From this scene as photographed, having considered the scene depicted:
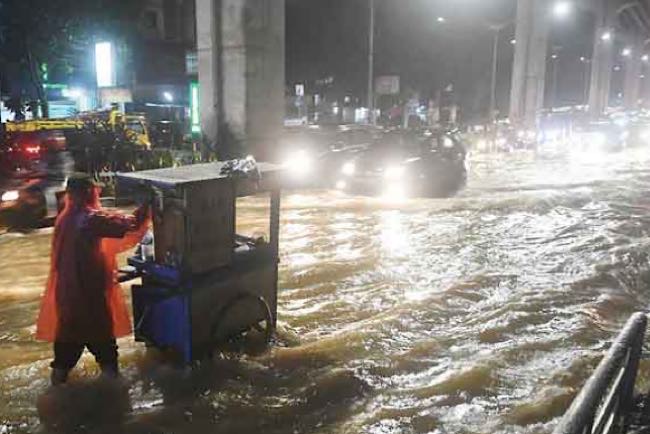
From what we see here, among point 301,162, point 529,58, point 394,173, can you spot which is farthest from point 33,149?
point 529,58

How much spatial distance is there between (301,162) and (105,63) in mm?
14544

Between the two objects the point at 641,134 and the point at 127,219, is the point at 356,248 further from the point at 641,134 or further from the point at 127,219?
the point at 641,134

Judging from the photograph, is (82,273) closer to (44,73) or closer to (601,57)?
(44,73)

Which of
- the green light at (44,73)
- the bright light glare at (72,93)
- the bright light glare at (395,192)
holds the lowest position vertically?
the bright light glare at (395,192)

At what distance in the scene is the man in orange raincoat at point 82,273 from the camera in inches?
183

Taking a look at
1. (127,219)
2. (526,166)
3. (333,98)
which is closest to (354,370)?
(127,219)

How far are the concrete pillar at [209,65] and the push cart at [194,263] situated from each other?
14.0 metres

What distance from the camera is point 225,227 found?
17.2 ft

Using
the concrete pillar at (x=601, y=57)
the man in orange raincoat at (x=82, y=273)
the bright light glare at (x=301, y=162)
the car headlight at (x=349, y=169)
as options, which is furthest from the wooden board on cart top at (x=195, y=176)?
the concrete pillar at (x=601, y=57)

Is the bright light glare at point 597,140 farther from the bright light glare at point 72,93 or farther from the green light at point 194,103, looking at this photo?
the bright light glare at point 72,93

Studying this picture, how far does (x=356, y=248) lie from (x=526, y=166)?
16175 mm

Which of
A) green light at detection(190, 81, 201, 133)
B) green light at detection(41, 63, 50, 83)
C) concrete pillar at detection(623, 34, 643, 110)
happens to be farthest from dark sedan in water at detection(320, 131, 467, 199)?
concrete pillar at detection(623, 34, 643, 110)

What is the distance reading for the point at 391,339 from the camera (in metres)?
6.54

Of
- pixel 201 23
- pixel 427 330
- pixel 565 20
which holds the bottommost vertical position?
pixel 427 330
